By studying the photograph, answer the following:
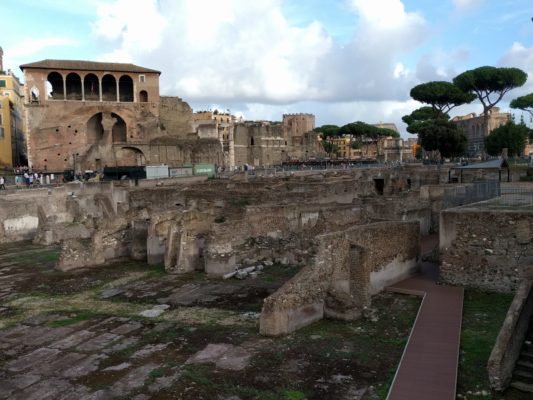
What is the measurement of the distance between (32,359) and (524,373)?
7847mm

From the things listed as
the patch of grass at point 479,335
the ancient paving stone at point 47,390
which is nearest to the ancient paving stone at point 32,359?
the ancient paving stone at point 47,390

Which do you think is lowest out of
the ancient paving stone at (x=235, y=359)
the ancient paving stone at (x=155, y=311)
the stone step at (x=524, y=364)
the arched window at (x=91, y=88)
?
the ancient paving stone at (x=235, y=359)

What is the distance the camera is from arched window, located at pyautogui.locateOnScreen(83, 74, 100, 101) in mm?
51875

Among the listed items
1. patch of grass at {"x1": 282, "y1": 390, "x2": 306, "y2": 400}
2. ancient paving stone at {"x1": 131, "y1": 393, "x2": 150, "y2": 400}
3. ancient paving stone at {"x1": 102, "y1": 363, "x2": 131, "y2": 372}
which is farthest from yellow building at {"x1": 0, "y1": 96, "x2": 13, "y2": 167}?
patch of grass at {"x1": 282, "y1": 390, "x2": 306, "y2": 400}

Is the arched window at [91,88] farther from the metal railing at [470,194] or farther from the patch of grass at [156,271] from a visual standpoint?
the metal railing at [470,194]

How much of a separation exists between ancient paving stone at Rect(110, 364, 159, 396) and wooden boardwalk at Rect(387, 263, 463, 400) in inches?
143

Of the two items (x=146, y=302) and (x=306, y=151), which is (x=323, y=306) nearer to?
(x=146, y=302)

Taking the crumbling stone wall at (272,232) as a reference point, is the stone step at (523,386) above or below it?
below

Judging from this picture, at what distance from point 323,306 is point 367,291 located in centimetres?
97

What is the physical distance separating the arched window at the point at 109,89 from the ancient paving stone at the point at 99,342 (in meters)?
46.3

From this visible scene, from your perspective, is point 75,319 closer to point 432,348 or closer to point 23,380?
point 23,380

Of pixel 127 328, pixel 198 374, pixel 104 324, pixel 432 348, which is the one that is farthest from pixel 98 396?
pixel 432 348

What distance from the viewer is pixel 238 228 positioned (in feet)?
48.2

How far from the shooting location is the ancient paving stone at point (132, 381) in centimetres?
738
